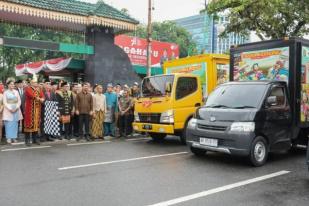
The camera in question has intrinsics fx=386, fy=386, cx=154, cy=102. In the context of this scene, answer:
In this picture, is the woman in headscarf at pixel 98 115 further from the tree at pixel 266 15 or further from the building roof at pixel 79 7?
the tree at pixel 266 15

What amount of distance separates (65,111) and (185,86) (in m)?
3.86

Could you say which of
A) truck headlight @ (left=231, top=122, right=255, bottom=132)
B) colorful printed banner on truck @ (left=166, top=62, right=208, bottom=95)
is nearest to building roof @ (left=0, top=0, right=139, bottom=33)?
colorful printed banner on truck @ (left=166, top=62, right=208, bottom=95)

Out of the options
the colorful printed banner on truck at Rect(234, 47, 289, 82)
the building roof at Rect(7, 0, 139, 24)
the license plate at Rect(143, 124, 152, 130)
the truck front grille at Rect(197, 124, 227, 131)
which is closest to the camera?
the truck front grille at Rect(197, 124, 227, 131)

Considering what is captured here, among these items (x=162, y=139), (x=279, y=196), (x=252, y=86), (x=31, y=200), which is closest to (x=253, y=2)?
(x=162, y=139)

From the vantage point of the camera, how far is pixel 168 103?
1104 centimetres

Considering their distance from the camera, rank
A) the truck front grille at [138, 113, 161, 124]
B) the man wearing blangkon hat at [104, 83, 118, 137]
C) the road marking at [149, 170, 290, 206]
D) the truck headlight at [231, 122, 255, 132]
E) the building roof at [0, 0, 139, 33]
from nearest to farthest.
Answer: the road marking at [149, 170, 290, 206] < the truck headlight at [231, 122, 255, 132] < the truck front grille at [138, 113, 161, 124] < the man wearing blangkon hat at [104, 83, 118, 137] < the building roof at [0, 0, 139, 33]

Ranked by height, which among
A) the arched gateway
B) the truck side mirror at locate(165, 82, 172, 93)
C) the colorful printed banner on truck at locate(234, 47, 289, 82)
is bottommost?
the truck side mirror at locate(165, 82, 172, 93)

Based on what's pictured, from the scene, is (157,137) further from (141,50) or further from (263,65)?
(141,50)

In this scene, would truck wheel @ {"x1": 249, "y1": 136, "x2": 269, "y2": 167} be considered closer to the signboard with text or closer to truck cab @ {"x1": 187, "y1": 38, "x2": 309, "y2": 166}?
truck cab @ {"x1": 187, "y1": 38, "x2": 309, "y2": 166}

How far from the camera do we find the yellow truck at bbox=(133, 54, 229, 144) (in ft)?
36.4

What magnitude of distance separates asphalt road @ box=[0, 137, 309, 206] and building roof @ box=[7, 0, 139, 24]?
668 cm

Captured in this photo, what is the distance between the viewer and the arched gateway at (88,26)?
14836mm

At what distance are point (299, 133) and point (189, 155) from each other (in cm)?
279

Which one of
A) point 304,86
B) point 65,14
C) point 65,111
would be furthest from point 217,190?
point 65,14
